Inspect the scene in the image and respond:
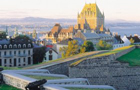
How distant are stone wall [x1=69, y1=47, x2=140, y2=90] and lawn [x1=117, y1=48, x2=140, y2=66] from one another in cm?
75

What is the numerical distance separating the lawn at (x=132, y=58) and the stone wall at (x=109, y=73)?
0.75 meters

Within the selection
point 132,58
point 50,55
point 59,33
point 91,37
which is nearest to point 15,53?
point 50,55

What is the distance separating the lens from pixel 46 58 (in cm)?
5003

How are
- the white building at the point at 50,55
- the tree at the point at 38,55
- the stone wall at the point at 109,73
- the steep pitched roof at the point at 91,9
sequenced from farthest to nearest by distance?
1. the steep pitched roof at the point at 91,9
2. the white building at the point at 50,55
3. the tree at the point at 38,55
4. the stone wall at the point at 109,73

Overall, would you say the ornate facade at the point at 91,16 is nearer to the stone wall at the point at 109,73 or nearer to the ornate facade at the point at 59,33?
the ornate facade at the point at 59,33

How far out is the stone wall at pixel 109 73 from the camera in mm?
22297

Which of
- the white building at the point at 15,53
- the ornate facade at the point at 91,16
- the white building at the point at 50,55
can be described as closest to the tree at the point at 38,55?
the white building at the point at 15,53

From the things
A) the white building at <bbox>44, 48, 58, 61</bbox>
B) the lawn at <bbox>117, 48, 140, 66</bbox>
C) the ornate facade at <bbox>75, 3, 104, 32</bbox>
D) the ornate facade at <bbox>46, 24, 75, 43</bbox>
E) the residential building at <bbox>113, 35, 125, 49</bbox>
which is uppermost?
the ornate facade at <bbox>75, 3, 104, 32</bbox>

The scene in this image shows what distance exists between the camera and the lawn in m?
23.3

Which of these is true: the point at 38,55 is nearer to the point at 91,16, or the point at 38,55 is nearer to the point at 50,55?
the point at 50,55

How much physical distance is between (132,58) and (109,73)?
377cm

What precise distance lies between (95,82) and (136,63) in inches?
132

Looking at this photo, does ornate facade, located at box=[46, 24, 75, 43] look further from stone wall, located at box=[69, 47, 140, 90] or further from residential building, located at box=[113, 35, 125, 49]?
stone wall, located at box=[69, 47, 140, 90]

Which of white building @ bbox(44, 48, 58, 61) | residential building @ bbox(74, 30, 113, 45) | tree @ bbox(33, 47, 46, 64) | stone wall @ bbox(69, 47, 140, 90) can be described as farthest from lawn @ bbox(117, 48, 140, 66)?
residential building @ bbox(74, 30, 113, 45)
